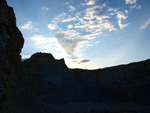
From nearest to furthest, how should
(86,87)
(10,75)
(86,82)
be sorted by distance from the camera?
(10,75)
(86,87)
(86,82)

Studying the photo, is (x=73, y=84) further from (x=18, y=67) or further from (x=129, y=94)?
(x=18, y=67)

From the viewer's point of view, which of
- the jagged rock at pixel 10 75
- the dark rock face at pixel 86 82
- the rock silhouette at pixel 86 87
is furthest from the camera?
the dark rock face at pixel 86 82

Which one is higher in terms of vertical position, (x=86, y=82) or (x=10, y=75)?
(x=10, y=75)

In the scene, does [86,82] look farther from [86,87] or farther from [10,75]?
[10,75]

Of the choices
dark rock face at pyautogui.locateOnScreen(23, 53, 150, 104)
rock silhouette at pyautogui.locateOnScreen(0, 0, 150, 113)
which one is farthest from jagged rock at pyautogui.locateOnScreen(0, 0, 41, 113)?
dark rock face at pyautogui.locateOnScreen(23, 53, 150, 104)

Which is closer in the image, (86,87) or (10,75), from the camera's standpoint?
(10,75)

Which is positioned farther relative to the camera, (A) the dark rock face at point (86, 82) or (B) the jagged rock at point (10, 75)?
(A) the dark rock face at point (86, 82)

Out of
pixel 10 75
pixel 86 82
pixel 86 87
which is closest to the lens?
pixel 10 75

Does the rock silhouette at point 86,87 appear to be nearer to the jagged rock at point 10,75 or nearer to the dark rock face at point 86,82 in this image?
the dark rock face at point 86,82

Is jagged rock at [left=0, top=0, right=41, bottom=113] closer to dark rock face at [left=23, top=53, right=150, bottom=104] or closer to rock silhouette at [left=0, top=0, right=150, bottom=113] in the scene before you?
rock silhouette at [left=0, top=0, right=150, bottom=113]

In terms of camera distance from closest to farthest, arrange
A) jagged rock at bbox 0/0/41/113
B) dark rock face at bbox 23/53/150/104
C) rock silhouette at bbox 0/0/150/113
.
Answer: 1. jagged rock at bbox 0/0/41/113
2. rock silhouette at bbox 0/0/150/113
3. dark rock face at bbox 23/53/150/104

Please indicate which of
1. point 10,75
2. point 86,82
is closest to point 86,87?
point 86,82

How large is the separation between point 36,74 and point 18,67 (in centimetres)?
2110

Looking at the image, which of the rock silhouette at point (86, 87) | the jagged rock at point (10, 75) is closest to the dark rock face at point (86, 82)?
the rock silhouette at point (86, 87)
